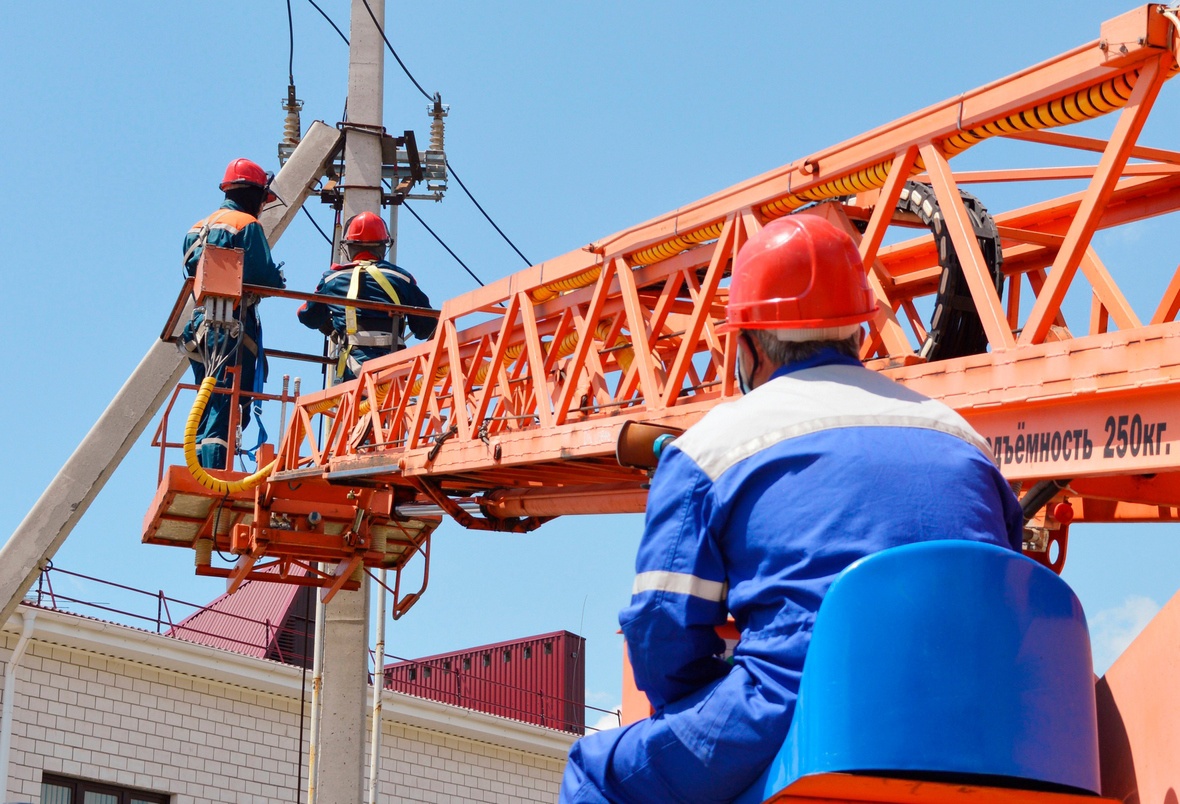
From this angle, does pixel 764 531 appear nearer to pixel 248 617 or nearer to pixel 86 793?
pixel 86 793

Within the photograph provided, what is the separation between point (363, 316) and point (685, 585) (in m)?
11.3

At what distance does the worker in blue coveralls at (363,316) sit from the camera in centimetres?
1354

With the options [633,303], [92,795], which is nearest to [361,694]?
[92,795]

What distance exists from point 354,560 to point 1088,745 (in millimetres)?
11558

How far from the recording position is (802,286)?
118 inches

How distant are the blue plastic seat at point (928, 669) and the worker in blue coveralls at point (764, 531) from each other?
0.19m

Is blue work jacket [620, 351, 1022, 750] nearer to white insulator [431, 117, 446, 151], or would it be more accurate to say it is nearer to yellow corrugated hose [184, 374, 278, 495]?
yellow corrugated hose [184, 374, 278, 495]

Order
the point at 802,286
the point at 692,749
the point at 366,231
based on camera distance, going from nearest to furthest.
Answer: the point at 692,749 < the point at 802,286 < the point at 366,231

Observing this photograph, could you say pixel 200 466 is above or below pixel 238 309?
below

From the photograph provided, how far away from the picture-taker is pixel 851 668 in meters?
2.40

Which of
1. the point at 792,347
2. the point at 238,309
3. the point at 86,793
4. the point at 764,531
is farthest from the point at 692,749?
the point at 86,793

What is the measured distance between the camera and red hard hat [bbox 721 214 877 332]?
118 inches

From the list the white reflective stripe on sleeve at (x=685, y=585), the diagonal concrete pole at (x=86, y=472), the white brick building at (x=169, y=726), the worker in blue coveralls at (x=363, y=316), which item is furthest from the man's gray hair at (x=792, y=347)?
the white brick building at (x=169, y=726)

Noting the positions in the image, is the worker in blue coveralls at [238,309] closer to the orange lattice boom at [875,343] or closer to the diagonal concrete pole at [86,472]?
the orange lattice boom at [875,343]
